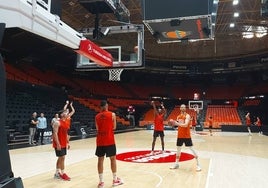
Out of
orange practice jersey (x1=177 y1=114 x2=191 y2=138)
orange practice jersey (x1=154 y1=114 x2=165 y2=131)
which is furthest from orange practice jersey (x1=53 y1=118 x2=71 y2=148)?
orange practice jersey (x1=154 y1=114 x2=165 y2=131)

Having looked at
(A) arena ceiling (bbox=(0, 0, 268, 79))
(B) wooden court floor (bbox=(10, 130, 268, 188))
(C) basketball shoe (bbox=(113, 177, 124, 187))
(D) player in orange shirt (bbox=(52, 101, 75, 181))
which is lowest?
(B) wooden court floor (bbox=(10, 130, 268, 188))

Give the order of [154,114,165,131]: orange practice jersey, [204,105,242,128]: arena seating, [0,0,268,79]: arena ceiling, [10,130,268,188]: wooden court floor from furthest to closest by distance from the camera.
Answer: [204,105,242,128]: arena seating → [0,0,268,79]: arena ceiling → [154,114,165,131]: orange practice jersey → [10,130,268,188]: wooden court floor

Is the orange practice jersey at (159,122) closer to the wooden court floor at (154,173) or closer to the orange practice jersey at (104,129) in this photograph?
the wooden court floor at (154,173)

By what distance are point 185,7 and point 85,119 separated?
59.3ft

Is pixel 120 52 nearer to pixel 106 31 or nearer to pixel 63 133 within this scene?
pixel 106 31

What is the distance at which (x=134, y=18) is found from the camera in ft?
81.9

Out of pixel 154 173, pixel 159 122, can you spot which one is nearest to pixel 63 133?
pixel 154 173

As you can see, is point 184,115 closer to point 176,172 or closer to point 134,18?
point 176,172

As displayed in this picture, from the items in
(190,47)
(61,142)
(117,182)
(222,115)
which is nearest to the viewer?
(117,182)

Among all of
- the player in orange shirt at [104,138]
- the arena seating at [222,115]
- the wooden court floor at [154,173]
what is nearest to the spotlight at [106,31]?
the wooden court floor at [154,173]

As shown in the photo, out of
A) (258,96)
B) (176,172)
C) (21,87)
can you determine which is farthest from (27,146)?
(258,96)

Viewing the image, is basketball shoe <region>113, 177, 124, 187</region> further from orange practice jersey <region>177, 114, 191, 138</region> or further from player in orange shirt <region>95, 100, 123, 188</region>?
orange practice jersey <region>177, 114, 191, 138</region>

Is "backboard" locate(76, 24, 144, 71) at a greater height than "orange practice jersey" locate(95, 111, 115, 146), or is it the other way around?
"backboard" locate(76, 24, 144, 71)

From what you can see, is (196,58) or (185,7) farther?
(196,58)
